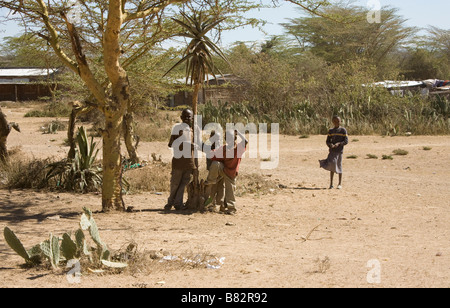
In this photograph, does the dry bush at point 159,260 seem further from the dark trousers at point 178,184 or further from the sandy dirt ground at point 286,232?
the dark trousers at point 178,184

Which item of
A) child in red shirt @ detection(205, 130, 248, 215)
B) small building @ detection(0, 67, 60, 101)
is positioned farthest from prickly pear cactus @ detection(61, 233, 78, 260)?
small building @ detection(0, 67, 60, 101)

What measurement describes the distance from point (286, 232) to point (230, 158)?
1857mm

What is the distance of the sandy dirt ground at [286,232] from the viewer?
5.55m

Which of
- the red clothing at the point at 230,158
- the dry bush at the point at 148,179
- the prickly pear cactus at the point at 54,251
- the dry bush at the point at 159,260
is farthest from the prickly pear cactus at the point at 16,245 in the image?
the dry bush at the point at 148,179

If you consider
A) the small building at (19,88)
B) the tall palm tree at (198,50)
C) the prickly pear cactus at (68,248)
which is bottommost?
the prickly pear cactus at (68,248)

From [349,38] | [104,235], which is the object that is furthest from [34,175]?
[349,38]

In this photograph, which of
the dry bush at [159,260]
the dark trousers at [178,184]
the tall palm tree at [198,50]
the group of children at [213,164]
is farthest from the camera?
the dark trousers at [178,184]

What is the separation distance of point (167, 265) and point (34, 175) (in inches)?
255

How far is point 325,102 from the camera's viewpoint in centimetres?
2483

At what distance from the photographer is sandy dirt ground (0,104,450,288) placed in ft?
18.2

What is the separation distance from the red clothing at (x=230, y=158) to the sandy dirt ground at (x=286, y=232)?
774 mm

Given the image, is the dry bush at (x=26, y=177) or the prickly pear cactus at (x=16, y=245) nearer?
the prickly pear cactus at (x=16, y=245)

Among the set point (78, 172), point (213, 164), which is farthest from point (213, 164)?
point (78, 172)

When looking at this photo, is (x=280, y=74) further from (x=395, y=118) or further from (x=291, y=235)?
(x=291, y=235)
